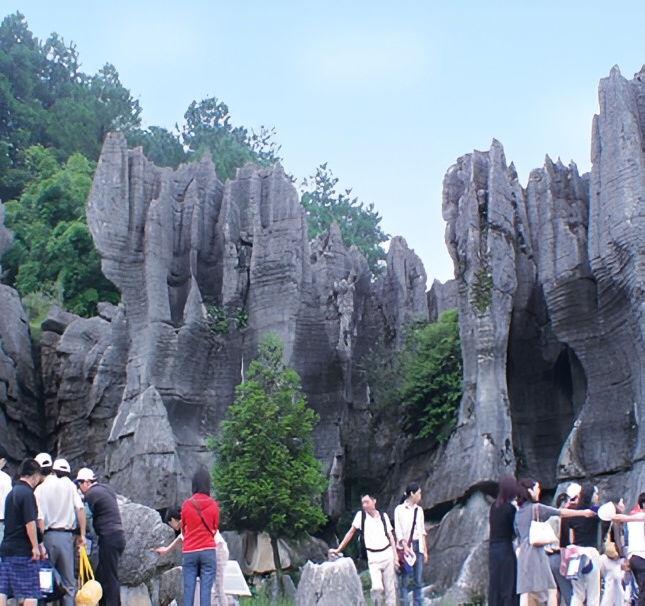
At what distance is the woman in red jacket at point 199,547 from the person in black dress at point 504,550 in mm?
2428

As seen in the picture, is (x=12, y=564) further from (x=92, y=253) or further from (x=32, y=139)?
(x=32, y=139)

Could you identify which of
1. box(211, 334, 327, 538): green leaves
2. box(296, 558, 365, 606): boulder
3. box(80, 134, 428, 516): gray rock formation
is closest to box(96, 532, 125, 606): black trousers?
box(296, 558, 365, 606): boulder

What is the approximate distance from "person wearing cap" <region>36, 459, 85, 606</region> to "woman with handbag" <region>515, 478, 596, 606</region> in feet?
12.5

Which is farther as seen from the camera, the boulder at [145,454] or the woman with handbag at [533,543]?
the boulder at [145,454]

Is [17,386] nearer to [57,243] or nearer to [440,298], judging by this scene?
[57,243]

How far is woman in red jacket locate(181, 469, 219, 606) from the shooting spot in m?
10.0

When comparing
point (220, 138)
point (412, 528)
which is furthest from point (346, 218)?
point (412, 528)

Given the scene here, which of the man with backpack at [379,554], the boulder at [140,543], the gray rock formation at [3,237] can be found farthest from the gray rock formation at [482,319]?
the gray rock formation at [3,237]

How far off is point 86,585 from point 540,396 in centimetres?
1607

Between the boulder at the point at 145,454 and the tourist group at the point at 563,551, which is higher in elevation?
the boulder at the point at 145,454

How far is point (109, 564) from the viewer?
35.1 feet

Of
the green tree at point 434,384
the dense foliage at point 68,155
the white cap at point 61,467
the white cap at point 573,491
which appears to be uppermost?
the dense foliage at point 68,155

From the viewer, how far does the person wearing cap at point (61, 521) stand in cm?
1017

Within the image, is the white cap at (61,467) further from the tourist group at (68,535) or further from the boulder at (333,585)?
the boulder at (333,585)
